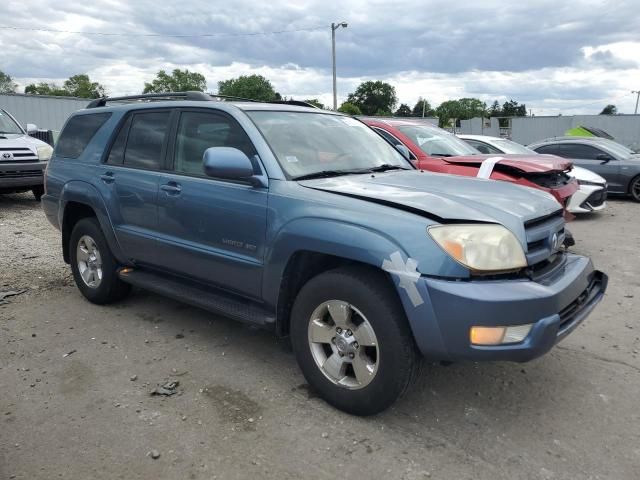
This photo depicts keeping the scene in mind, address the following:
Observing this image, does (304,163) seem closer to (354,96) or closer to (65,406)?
(65,406)

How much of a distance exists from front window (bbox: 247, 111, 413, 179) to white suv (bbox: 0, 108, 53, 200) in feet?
25.3

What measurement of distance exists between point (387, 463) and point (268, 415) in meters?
0.77

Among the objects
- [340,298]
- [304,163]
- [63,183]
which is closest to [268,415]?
[340,298]

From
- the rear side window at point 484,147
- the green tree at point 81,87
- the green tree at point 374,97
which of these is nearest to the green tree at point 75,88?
the green tree at point 81,87

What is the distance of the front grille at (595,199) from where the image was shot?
9.30 m

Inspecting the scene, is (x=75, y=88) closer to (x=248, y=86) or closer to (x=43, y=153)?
(x=248, y=86)

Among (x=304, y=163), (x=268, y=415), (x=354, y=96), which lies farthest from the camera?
(x=354, y=96)

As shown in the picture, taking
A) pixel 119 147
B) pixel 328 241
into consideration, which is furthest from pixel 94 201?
pixel 328 241

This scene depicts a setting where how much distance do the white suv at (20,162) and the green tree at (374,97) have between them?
92.3 metres

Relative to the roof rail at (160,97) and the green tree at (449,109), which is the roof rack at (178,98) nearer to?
the roof rail at (160,97)

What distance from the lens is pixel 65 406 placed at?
3178mm

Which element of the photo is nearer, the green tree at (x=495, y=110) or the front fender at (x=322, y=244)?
the front fender at (x=322, y=244)

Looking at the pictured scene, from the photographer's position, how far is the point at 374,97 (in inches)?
3976

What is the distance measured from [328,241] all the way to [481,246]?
801 mm
